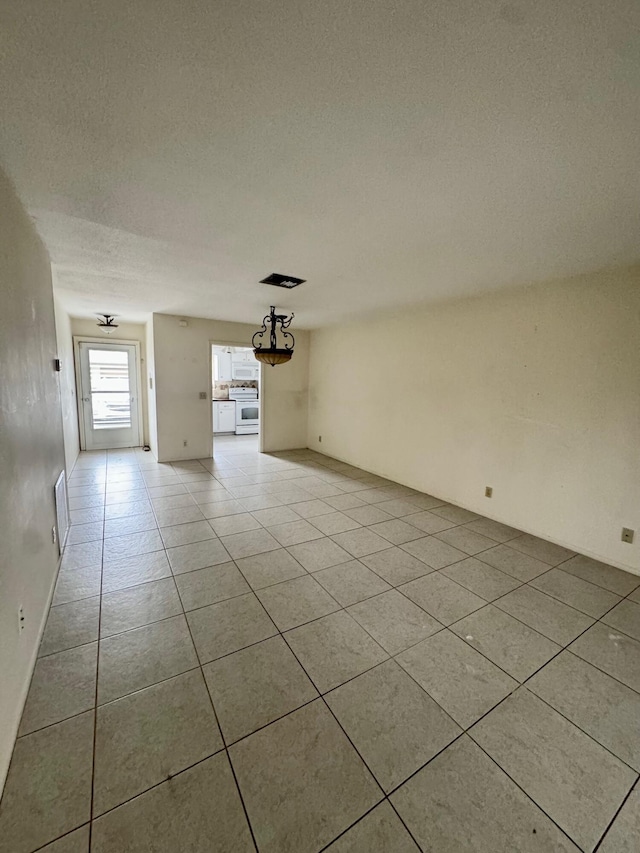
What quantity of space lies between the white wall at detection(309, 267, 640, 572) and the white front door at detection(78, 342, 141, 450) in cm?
448

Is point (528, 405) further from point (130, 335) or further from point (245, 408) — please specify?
point (130, 335)

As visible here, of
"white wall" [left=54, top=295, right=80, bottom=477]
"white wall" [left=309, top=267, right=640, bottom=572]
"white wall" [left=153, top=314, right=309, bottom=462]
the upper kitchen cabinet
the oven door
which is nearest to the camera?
"white wall" [left=309, top=267, right=640, bottom=572]

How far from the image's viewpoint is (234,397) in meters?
8.06

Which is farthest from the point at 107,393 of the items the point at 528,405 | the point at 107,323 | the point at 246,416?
the point at 528,405

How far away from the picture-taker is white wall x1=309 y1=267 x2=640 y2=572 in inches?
107

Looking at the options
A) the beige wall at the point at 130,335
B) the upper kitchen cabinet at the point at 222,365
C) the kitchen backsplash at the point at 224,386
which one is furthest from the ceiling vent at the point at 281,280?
the kitchen backsplash at the point at 224,386

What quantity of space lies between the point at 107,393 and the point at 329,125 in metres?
6.19

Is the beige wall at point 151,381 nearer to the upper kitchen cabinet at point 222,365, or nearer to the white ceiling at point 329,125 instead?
the upper kitchen cabinet at point 222,365

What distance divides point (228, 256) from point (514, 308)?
2.70m

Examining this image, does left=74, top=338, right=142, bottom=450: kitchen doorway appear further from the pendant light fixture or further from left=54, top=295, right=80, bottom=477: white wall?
the pendant light fixture

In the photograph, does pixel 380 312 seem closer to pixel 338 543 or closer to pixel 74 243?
pixel 338 543

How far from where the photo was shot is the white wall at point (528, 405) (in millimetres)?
2711

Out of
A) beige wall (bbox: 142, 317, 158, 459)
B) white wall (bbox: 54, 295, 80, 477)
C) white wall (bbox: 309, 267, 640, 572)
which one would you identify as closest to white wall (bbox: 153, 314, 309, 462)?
beige wall (bbox: 142, 317, 158, 459)

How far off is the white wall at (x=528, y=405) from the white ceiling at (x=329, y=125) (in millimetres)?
688
